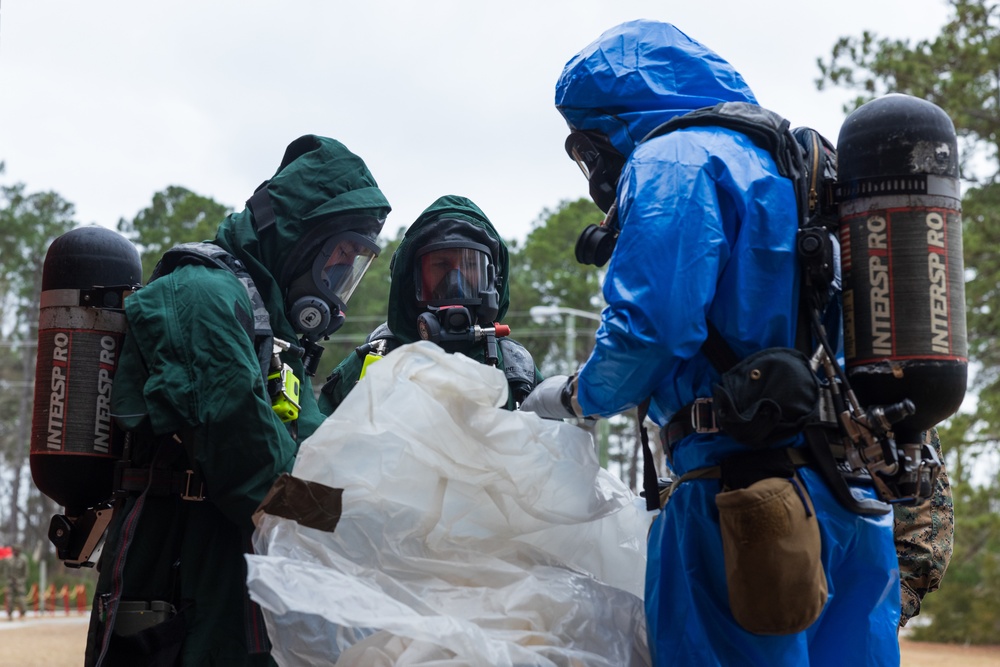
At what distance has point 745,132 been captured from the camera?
266 centimetres

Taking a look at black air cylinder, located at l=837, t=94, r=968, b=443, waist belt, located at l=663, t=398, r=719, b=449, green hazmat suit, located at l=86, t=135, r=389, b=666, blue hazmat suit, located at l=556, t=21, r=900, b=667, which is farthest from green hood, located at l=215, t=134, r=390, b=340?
black air cylinder, located at l=837, t=94, r=968, b=443

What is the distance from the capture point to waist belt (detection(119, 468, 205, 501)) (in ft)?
10.1

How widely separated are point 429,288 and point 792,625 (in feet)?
7.58

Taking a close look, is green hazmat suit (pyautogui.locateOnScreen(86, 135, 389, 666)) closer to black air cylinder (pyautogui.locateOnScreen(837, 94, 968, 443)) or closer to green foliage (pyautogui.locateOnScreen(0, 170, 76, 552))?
black air cylinder (pyautogui.locateOnScreen(837, 94, 968, 443))

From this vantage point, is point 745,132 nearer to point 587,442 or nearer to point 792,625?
point 587,442

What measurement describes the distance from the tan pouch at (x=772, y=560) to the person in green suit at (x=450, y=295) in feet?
5.98

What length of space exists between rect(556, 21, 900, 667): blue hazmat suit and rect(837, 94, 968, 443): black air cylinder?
0.52ft

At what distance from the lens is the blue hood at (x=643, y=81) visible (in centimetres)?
287

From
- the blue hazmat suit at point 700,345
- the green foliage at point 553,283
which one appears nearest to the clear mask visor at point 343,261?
the blue hazmat suit at point 700,345

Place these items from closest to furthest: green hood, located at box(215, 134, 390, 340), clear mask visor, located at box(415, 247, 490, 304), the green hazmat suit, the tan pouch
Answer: the tan pouch < the green hazmat suit < green hood, located at box(215, 134, 390, 340) < clear mask visor, located at box(415, 247, 490, 304)

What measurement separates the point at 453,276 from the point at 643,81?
1584mm

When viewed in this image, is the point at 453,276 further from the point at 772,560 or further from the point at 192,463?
the point at 772,560

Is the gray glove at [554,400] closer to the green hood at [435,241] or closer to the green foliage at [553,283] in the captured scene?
the green hood at [435,241]

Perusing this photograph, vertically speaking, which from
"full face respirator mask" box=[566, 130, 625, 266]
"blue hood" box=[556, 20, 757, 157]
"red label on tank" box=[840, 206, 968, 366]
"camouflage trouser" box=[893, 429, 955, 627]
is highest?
"blue hood" box=[556, 20, 757, 157]
